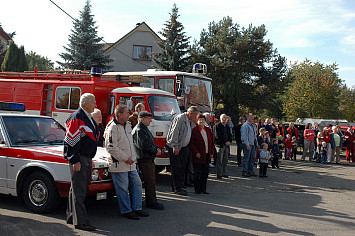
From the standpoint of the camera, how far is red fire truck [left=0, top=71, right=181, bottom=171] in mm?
10495

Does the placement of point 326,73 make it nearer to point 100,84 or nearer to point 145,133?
point 100,84

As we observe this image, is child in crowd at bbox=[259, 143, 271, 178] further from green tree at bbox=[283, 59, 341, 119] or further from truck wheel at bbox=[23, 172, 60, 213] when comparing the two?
green tree at bbox=[283, 59, 341, 119]

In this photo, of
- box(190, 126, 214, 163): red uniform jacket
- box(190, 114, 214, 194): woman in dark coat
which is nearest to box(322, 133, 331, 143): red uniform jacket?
box(190, 114, 214, 194): woman in dark coat

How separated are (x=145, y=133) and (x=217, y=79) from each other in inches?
1204

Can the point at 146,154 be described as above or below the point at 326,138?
below

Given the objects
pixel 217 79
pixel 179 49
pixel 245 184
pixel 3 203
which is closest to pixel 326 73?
pixel 217 79

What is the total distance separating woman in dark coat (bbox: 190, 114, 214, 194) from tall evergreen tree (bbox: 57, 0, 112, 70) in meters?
24.0

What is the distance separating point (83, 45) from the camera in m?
31.6

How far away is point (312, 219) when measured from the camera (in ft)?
22.9

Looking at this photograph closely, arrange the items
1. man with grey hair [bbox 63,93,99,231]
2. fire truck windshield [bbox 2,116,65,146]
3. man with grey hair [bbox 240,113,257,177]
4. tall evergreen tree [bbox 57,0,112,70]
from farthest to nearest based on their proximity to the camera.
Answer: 1. tall evergreen tree [bbox 57,0,112,70]
2. man with grey hair [bbox 240,113,257,177]
3. fire truck windshield [bbox 2,116,65,146]
4. man with grey hair [bbox 63,93,99,231]

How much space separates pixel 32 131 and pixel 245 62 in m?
31.7

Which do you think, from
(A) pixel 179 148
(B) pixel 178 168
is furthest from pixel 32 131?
(B) pixel 178 168

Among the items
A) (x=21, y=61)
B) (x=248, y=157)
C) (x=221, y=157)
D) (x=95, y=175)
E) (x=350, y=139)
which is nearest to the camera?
(x=95, y=175)

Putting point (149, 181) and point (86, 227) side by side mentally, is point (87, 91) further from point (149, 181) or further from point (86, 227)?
point (86, 227)
